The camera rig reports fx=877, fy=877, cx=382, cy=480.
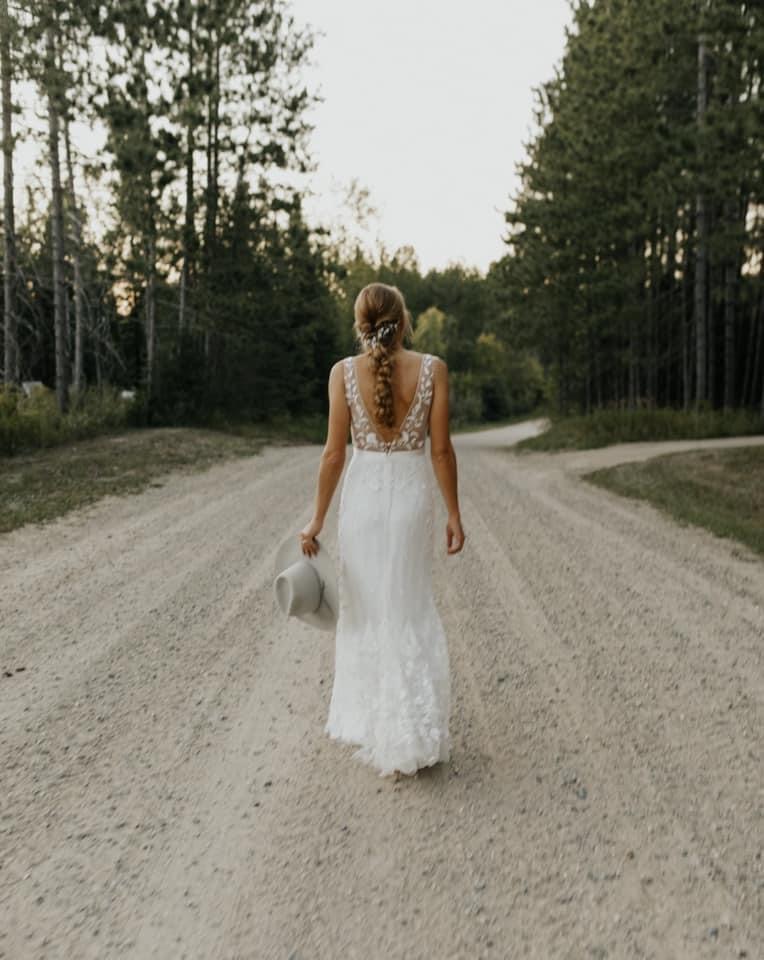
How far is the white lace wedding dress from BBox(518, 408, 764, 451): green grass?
62.6 ft

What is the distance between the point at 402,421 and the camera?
384 cm

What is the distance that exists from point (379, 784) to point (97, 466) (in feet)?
40.6

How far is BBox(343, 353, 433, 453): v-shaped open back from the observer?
3793 millimetres

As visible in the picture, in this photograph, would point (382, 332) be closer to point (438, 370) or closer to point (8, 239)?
point (438, 370)

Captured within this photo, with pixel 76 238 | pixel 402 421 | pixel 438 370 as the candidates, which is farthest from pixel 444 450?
pixel 76 238

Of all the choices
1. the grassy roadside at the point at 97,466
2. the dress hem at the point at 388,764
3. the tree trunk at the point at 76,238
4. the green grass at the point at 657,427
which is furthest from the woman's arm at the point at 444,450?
the green grass at the point at 657,427

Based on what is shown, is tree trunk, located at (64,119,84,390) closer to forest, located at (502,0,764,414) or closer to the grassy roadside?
the grassy roadside

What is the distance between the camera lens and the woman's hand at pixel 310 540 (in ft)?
13.0

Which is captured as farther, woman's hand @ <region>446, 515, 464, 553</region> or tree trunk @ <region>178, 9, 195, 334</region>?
tree trunk @ <region>178, 9, 195, 334</region>

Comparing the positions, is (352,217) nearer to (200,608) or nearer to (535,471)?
(535,471)

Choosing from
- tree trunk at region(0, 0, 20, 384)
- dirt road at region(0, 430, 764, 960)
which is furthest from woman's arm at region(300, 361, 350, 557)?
tree trunk at region(0, 0, 20, 384)

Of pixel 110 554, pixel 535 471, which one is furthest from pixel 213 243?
pixel 110 554

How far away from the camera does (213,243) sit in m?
26.9

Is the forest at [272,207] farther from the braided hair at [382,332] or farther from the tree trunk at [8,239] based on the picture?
the braided hair at [382,332]
